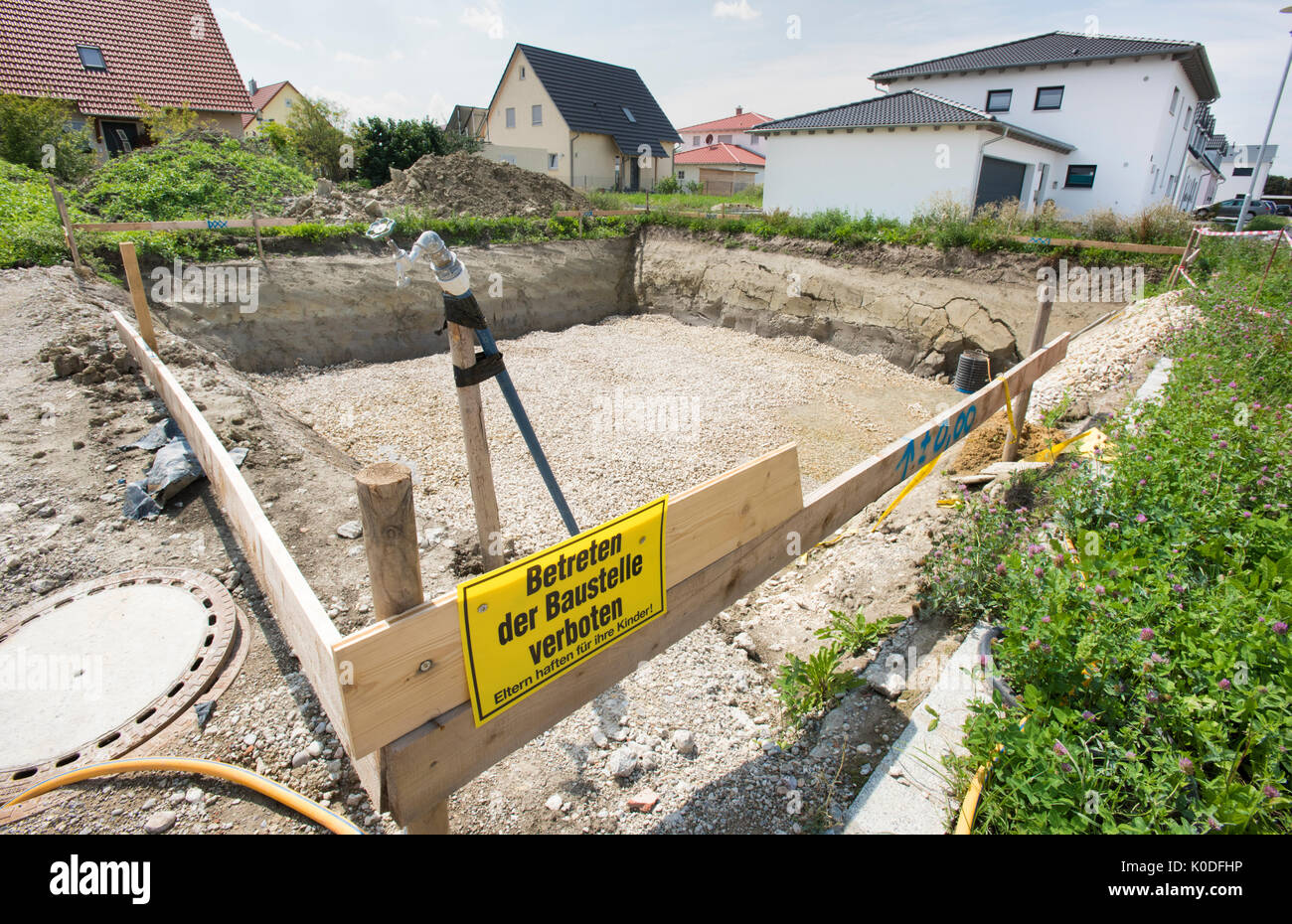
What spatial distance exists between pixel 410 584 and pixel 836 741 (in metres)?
2.20

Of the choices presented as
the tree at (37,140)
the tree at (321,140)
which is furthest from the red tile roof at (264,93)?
the tree at (37,140)

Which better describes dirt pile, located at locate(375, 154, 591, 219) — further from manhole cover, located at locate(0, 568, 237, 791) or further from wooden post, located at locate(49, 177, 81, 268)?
manhole cover, located at locate(0, 568, 237, 791)

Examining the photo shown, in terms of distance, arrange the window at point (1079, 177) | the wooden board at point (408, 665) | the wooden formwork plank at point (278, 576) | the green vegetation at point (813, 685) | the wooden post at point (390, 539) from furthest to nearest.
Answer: the window at point (1079, 177) < the green vegetation at point (813, 685) < the wooden formwork plank at point (278, 576) < the wooden post at point (390, 539) < the wooden board at point (408, 665)

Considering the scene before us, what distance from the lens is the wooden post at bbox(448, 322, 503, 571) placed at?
3.64 meters

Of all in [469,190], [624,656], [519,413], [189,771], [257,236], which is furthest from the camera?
[469,190]

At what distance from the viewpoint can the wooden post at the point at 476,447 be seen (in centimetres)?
364

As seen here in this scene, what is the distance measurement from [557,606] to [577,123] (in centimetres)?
3393

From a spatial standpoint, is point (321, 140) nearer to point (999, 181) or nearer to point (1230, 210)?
point (999, 181)

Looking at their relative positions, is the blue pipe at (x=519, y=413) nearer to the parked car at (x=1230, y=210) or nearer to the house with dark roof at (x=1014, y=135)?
the house with dark roof at (x=1014, y=135)

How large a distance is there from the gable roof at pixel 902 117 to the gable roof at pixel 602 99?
43.4 ft

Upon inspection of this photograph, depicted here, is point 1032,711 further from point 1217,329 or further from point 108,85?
point 108,85

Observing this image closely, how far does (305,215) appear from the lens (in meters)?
13.5

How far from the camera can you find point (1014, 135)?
17.5 m

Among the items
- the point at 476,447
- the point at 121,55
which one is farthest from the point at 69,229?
the point at 121,55
